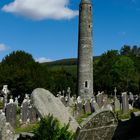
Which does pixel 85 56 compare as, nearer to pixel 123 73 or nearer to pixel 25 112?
pixel 25 112

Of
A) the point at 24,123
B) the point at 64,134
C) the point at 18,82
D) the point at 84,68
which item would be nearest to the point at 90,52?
the point at 84,68

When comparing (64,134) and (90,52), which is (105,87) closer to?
(90,52)

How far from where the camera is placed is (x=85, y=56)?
44.4 meters

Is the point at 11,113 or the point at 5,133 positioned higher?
the point at 11,113

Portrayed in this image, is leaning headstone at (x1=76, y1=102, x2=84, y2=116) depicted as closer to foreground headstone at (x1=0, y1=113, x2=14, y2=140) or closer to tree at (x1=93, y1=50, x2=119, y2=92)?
foreground headstone at (x1=0, y1=113, x2=14, y2=140)

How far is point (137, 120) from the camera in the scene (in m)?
12.7

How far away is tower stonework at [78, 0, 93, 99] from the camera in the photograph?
145 feet

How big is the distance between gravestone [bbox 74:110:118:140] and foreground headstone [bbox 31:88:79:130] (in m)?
2.15

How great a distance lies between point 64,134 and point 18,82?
132 ft

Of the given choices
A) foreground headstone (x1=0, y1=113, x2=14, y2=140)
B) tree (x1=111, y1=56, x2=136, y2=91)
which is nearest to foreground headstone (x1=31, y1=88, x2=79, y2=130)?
foreground headstone (x1=0, y1=113, x2=14, y2=140)

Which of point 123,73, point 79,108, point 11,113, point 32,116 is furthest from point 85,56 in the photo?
point 123,73

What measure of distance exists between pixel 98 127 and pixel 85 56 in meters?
33.5

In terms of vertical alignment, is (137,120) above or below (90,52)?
below

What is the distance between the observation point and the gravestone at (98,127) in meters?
10.7
